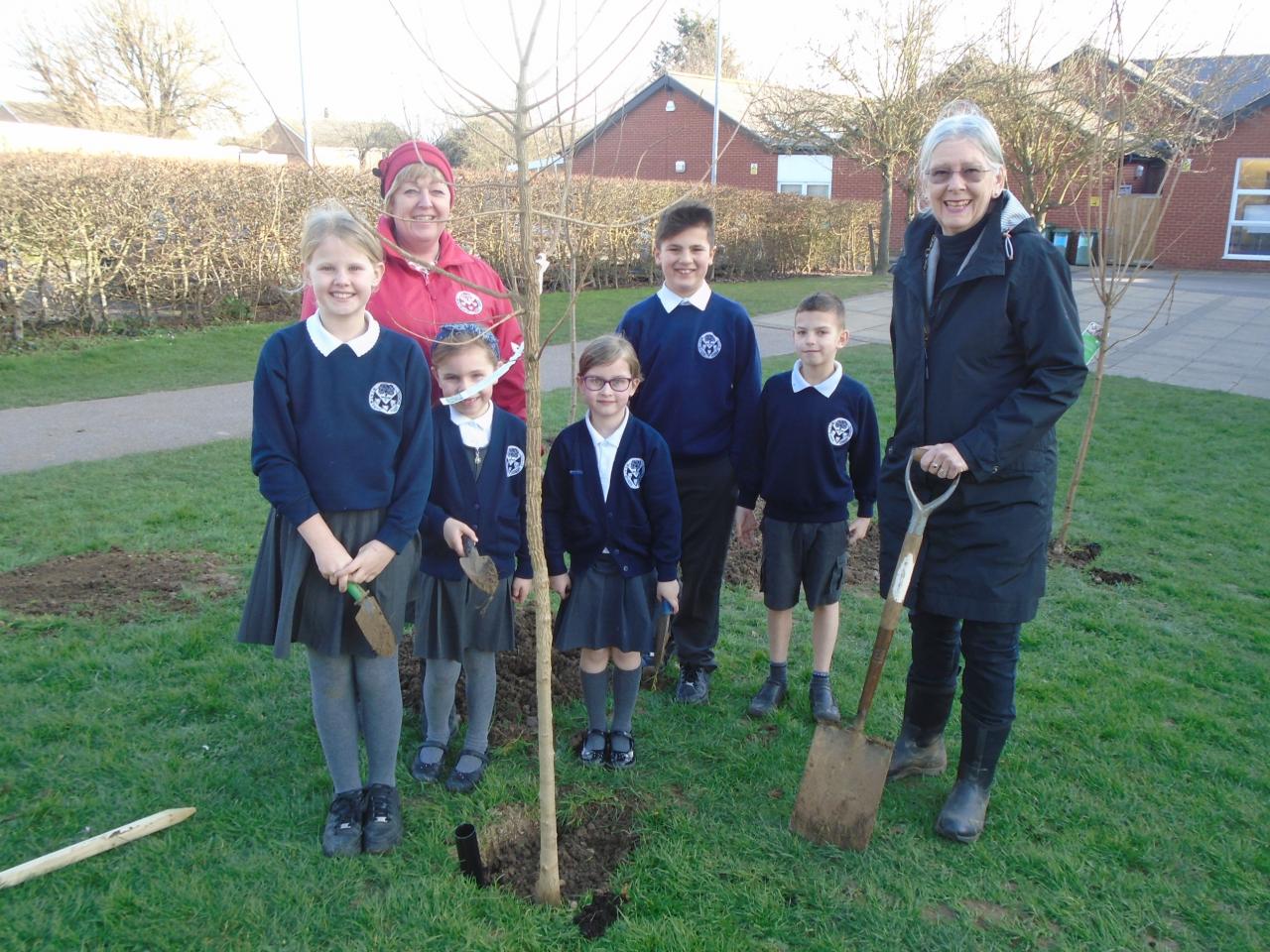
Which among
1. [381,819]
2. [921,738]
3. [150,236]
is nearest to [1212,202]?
[150,236]

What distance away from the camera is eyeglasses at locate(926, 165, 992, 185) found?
2.58 meters

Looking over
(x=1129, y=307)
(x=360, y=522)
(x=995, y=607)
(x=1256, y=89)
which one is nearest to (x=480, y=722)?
(x=360, y=522)

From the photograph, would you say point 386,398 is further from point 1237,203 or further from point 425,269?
point 1237,203

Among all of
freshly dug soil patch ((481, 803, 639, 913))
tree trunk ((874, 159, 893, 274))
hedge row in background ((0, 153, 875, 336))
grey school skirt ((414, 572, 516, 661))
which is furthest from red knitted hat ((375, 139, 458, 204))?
tree trunk ((874, 159, 893, 274))

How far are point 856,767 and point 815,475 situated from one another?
3.50 ft

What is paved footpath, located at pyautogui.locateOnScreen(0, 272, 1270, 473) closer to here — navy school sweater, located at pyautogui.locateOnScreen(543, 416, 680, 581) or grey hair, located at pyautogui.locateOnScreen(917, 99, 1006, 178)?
grey hair, located at pyautogui.locateOnScreen(917, 99, 1006, 178)

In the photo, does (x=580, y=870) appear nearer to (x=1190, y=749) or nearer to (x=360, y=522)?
(x=360, y=522)

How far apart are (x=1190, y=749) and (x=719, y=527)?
1.88 meters

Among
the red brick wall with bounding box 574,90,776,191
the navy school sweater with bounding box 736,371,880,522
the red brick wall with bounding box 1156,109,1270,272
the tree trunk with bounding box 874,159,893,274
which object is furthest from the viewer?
the red brick wall with bounding box 574,90,776,191

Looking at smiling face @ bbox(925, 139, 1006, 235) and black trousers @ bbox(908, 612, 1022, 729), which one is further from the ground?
smiling face @ bbox(925, 139, 1006, 235)

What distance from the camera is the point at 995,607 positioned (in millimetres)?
2711

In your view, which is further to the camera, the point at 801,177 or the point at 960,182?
the point at 801,177

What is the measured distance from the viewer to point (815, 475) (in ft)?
11.1

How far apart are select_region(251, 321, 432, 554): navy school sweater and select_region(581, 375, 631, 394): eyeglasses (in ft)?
1.91
